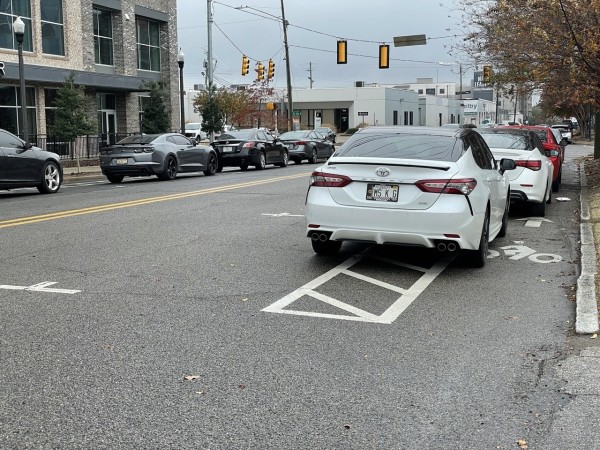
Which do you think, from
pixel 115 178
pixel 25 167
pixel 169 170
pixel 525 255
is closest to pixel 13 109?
pixel 115 178

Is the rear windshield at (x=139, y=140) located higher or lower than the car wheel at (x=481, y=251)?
higher

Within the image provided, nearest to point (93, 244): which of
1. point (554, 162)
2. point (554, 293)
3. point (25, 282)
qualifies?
point (25, 282)

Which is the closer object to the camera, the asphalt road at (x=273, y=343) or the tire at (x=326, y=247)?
the asphalt road at (x=273, y=343)

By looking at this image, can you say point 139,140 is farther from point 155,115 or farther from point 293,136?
point 293,136

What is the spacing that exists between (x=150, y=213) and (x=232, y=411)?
929cm

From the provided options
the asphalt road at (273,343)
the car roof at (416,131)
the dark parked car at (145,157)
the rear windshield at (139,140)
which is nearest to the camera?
the asphalt road at (273,343)

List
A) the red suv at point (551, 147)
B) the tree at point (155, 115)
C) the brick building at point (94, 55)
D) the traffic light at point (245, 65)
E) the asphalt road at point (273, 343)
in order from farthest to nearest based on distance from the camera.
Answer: the traffic light at point (245, 65)
the tree at point (155, 115)
the brick building at point (94, 55)
the red suv at point (551, 147)
the asphalt road at point (273, 343)

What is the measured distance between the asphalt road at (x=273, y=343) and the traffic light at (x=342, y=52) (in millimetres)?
25395

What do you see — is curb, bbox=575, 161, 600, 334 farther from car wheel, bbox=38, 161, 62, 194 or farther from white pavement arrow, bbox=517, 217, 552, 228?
car wheel, bbox=38, 161, 62, 194

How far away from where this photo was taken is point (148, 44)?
41188 mm

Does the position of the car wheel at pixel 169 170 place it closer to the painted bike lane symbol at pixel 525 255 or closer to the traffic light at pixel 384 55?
the painted bike lane symbol at pixel 525 255

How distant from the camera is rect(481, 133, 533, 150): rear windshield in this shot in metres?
13.5

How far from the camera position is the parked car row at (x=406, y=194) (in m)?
7.85

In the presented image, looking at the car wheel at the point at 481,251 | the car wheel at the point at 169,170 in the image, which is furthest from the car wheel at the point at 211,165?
the car wheel at the point at 481,251
